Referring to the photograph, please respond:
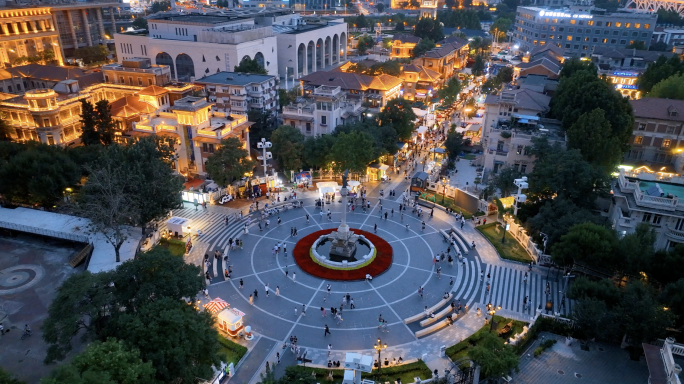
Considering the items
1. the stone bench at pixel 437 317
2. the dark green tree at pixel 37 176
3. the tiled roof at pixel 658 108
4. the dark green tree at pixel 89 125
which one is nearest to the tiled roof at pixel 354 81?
the dark green tree at pixel 89 125

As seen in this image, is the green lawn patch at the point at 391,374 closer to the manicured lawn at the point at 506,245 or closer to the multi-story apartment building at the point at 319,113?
the manicured lawn at the point at 506,245

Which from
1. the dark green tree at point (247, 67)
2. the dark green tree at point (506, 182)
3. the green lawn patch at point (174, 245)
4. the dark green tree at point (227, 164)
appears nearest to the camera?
the green lawn patch at point (174, 245)

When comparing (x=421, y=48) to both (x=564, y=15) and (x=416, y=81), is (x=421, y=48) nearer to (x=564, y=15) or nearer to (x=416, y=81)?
(x=416, y=81)

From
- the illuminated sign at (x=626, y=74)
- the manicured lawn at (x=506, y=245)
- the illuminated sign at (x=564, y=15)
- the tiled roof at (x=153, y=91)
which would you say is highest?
the illuminated sign at (x=564, y=15)

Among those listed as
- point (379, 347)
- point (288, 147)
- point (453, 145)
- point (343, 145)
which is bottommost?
point (379, 347)

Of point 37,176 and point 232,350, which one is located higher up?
point 37,176

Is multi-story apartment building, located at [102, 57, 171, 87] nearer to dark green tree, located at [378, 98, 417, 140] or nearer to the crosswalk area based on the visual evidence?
Answer: dark green tree, located at [378, 98, 417, 140]

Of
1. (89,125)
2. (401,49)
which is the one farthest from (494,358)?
(401,49)
